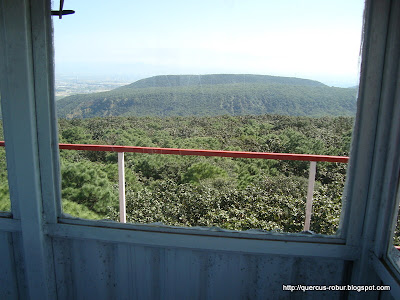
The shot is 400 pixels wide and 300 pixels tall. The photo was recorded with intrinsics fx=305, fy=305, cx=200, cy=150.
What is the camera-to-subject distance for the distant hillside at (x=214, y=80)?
175 centimetres

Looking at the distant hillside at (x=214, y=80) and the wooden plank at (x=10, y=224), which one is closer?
the wooden plank at (x=10, y=224)

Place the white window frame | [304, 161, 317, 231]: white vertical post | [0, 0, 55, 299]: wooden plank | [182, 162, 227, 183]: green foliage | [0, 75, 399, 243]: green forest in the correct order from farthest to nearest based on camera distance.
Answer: [182, 162, 227, 183]: green foliage, [304, 161, 317, 231]: white vertical post, [0, 75, 399, 243]: green forest, [0, 0, 55, 299]: wooden plank, the white window frame

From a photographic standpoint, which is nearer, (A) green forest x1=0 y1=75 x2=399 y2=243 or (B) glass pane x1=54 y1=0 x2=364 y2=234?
(B) glass pane x1=54 y1=0 x2=364 y2=234

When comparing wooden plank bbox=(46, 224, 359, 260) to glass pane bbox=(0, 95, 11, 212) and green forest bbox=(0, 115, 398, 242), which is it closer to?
glass pane bbox=(0, 95, 11, 212)

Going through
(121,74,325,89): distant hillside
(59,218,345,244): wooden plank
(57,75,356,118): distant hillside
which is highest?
(121,74,325,89): distant hillside

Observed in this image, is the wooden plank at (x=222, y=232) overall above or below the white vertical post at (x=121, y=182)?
above

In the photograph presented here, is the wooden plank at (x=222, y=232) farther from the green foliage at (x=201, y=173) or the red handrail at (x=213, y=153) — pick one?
the green foliage at (x=201, y=173)

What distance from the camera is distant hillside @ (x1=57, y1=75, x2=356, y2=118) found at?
5.83 feet

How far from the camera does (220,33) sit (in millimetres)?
2104

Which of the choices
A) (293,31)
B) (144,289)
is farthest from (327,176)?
(144,289)

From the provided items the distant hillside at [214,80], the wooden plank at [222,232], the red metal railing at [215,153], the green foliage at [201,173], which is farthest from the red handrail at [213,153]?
the green foliage at [201,173]

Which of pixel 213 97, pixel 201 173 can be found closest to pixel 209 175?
pixel 201 173

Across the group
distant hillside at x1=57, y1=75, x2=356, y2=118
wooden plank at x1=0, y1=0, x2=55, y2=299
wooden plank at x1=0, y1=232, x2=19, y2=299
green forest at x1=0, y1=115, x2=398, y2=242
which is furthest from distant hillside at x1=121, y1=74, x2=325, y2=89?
wooden plank at x1=0, y1=232, x2=19, y2=299

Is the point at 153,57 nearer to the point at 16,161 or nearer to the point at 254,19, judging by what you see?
the point at 254,19
